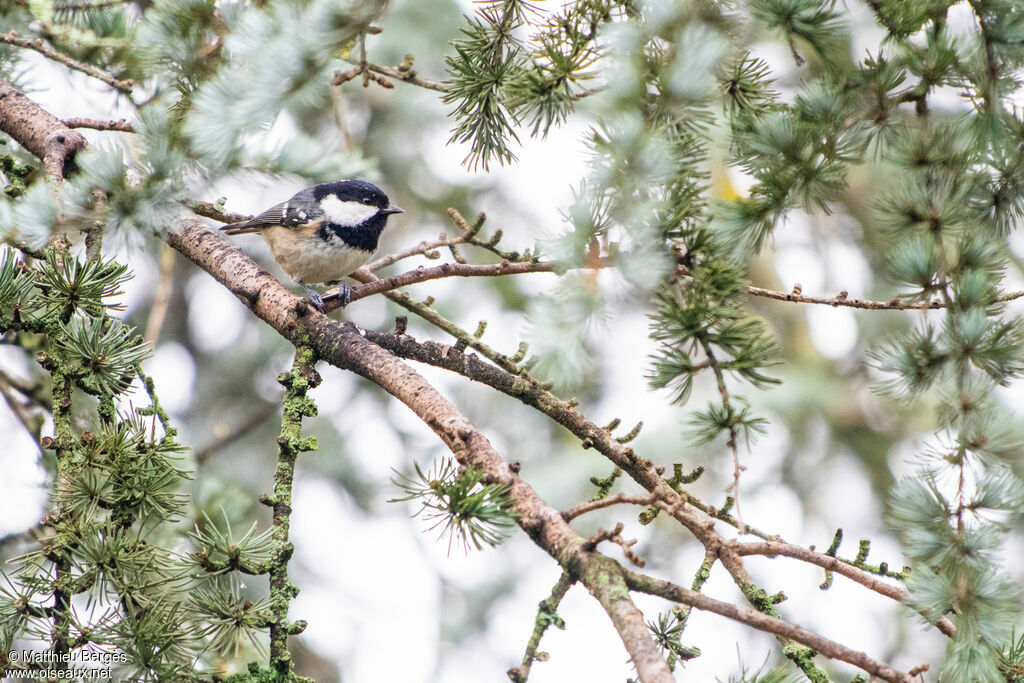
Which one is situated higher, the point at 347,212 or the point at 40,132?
the point at 347,212

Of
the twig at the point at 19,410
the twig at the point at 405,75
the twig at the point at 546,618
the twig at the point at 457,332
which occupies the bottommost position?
the twig at the point at 546,618

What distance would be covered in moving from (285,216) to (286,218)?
0.08 feet

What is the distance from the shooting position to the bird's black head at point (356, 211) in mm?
3965

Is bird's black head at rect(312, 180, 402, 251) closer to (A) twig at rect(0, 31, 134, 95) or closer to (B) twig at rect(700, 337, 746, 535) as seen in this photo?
(A) twig at rect(0, 31, 134, 95)

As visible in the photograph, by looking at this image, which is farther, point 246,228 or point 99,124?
point 246,228

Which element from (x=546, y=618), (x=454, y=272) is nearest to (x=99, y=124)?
(x=454, y=272)

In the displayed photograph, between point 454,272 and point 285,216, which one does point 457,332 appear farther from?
point 285,216

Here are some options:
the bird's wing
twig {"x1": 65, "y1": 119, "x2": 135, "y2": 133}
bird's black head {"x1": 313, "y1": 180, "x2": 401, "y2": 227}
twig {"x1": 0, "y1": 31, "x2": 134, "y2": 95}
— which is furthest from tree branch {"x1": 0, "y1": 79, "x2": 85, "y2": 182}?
bird's black head {"x1": 313, "y1": 180, "x2": 401, "y2": 227}

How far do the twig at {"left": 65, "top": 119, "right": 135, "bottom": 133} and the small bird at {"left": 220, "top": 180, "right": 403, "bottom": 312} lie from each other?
119 cm

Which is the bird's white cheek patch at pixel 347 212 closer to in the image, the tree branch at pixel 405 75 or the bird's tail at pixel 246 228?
the bird's tail at pixel 246 228

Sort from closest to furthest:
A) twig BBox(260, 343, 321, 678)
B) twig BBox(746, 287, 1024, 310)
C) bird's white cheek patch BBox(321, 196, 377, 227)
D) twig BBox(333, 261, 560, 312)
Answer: twig BBox(260, 343, 321, 678) < twig BBox(746, 287, 1024, 310) < twig BBox(333, 261, 560, 312) < bird's white cheek patch BBox(321, 196, 377, 227)

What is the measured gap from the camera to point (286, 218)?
13.6ft

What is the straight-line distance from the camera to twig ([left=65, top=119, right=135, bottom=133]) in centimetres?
261


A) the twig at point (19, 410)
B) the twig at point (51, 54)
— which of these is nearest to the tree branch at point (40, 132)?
the twig at point (51, 54)
